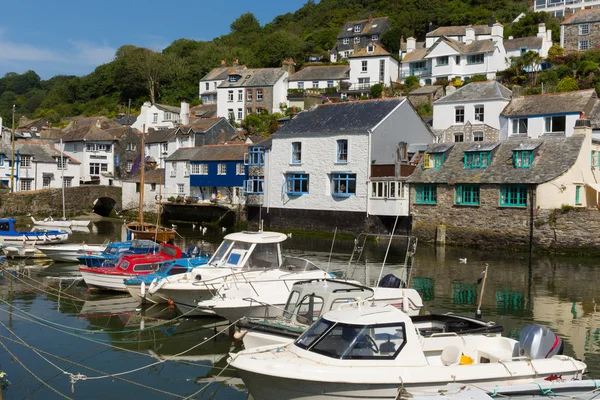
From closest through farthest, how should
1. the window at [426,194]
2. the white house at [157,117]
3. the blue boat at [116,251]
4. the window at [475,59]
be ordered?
the blue boat at [116,251] → the window at [426,194] → the window at [475,59] → the white house at [157,117]

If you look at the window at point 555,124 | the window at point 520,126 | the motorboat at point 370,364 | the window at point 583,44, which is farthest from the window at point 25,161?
the window at point 583,44

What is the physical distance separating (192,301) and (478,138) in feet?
121

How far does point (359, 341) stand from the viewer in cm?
1083

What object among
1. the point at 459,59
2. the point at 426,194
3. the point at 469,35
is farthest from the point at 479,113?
the point at 469,35

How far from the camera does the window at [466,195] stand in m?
39.2

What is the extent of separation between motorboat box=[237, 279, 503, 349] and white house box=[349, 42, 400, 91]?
196ft

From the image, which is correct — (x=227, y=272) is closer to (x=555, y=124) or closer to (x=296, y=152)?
(x=296, y=152)

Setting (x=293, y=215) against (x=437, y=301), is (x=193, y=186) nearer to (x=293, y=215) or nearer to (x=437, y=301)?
(x=293, y=215)

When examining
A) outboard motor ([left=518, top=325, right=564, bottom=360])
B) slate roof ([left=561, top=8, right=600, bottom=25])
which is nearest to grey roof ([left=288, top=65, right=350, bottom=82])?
slate roof ([left=561, top=8, right=600, bottom=25])

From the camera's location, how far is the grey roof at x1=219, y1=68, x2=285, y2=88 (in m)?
75.7

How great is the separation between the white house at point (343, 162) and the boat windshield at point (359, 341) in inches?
1223

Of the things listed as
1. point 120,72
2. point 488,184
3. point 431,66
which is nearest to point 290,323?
point 488,184

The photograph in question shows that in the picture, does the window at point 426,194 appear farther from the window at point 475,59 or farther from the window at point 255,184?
the window at point 475,59

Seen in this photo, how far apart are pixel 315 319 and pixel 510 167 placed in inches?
1081
